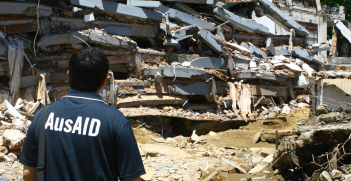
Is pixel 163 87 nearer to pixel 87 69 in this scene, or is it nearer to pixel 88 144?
pixel 87 69

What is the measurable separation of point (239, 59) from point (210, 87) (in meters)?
2.34

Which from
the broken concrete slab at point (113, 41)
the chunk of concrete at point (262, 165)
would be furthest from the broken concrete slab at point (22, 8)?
the chunk of concrete at point (262, 165)

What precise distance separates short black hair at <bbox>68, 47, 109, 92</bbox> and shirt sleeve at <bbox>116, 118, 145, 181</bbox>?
14.1 inches

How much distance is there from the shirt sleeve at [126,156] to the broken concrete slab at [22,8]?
812cm

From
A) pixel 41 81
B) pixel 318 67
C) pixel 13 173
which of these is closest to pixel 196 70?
pixel 41 81

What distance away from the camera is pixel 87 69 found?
6.15 feet

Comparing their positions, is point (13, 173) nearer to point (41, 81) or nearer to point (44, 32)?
point (41, 81)

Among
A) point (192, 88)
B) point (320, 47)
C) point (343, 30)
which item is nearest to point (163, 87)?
point (192, 88)

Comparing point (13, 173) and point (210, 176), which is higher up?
point (13, 173)

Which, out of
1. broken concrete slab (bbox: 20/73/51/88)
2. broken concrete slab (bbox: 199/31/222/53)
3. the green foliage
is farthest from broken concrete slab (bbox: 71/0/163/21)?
the green foliage

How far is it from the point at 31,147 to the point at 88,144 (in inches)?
15.9

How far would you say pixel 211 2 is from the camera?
13.1 m

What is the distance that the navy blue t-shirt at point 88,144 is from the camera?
1756mm

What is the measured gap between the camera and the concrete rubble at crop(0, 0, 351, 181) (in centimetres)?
562
